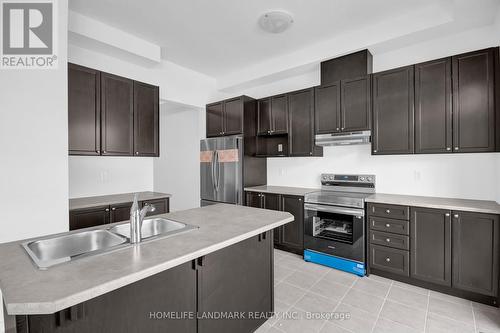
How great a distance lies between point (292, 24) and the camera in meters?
3.12

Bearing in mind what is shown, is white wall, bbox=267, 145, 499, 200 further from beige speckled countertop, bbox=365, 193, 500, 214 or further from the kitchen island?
the kitchen island

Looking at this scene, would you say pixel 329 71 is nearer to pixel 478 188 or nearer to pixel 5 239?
pixel 478 188

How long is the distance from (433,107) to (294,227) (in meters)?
2.34

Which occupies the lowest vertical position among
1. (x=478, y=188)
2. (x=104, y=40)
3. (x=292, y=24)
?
(x=478, y=188)

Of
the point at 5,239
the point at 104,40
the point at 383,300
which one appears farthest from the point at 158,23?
the point at 383,300

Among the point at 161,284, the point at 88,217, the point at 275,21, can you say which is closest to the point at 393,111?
the point at 275,21

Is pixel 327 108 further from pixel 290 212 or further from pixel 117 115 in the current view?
pixel 117 115

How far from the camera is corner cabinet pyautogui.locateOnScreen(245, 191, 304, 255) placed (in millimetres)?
3637

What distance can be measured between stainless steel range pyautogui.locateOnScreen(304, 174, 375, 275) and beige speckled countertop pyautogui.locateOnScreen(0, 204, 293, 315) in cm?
180

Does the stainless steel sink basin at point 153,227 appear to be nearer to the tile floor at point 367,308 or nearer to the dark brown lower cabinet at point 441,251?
the tile floor at point 367,308

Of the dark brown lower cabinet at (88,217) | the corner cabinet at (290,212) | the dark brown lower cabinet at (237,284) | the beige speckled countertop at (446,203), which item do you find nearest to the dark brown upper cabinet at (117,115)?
the dark brown lower cabinet at (88,217)

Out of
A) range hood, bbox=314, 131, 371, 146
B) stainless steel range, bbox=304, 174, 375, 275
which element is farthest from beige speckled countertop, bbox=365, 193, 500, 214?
range hood, bbox=314, 131, 371, 146

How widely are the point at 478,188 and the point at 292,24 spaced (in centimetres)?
294

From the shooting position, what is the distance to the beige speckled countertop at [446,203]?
2385 millimetres
